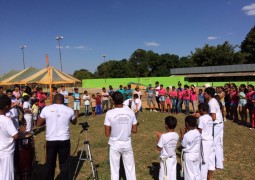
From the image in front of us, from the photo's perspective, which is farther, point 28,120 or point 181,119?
point 181,119

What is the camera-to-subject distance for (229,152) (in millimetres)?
8461

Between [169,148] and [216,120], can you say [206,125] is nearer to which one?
[216,120]

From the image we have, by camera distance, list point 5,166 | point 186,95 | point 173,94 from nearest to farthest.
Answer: point 5,166 < point 186,95 < point 173,94

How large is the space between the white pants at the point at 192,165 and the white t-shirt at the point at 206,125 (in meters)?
0.76

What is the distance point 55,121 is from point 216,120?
3812mm

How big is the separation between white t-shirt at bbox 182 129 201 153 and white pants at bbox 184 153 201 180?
92 mm

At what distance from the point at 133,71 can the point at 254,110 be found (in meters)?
71.8

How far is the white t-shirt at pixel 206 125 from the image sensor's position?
5.39 meters

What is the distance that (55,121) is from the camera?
4.93 m

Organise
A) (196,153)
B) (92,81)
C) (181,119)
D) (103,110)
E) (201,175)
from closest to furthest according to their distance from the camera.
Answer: (196,153), (201,175), (181,119), (103,110), (92,81)

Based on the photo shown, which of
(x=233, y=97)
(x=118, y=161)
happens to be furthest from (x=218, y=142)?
(x=233, y=97)

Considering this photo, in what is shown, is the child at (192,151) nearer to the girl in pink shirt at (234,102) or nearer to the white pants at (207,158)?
the white pants at (207,158)

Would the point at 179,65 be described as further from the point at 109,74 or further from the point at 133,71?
the point at 109,74

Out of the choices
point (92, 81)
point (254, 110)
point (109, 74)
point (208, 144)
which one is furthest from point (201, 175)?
point (109, 74)
